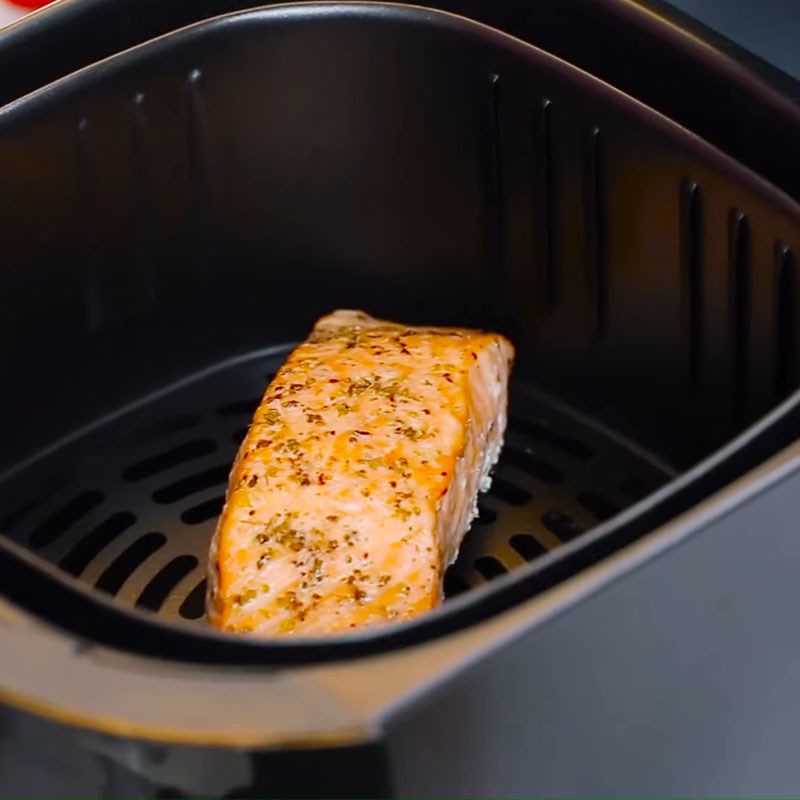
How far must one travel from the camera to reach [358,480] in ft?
2.81

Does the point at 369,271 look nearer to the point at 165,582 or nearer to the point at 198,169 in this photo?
the point at 198,169

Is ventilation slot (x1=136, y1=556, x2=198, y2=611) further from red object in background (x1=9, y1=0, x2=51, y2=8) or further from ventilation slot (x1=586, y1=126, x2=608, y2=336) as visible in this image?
red object in background (x1=9, y1=0, x2=51, y2=8)

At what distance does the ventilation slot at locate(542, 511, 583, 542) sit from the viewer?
0.94 meters

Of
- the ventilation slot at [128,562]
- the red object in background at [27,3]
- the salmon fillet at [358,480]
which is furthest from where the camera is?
the red object in background at [27,3]

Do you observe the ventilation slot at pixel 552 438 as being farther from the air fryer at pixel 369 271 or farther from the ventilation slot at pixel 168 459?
the ventilation slot at pixel 168 459

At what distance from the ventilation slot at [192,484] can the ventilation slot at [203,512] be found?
15 mm

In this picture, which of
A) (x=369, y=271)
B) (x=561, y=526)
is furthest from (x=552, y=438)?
(x=369, y=271)

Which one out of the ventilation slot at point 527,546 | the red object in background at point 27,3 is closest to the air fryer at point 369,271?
the ventilation slot at point 527,546

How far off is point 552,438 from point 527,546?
12cm

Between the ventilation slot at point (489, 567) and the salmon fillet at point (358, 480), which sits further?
the ventilation slot at point (489, 567)

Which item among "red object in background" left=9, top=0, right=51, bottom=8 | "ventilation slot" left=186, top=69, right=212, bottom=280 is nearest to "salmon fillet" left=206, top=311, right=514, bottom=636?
"ventilation slot" left=186, top=69, right=212, bottom=280

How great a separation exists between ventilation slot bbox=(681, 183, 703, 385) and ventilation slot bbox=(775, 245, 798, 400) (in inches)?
2.7

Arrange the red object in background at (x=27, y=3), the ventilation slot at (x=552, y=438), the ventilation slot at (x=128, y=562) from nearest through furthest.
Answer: the ventilation slot at (x=128, y=562)
the ventilation slot at (x=552, y=438)
the red object in background at (x=27, y=3)

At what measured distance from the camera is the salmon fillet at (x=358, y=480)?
81 cm
